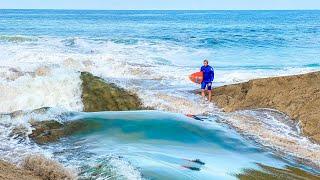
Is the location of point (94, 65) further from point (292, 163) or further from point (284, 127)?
point (292, 163)

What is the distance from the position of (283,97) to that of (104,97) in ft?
15.0

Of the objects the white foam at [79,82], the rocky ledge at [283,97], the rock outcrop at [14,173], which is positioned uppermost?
the rock outcrop at [14,173]

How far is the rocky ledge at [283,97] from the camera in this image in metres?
12.1

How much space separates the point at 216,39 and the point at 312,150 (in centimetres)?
3637

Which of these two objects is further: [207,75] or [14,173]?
[207,75]

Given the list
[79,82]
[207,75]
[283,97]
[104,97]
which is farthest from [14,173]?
[207,75]

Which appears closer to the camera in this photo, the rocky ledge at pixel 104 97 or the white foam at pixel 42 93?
the rocky ledge at pixel 104 97

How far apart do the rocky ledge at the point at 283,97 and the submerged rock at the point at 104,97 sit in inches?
92.2

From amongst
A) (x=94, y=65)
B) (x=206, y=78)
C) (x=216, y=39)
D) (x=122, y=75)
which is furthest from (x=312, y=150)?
(x=216, y=39)

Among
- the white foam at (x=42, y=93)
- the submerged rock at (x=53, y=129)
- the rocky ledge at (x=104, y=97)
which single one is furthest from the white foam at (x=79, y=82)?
the submerged rock at (x=53, y=129)

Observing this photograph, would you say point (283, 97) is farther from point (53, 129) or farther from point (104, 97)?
point (53, 129)

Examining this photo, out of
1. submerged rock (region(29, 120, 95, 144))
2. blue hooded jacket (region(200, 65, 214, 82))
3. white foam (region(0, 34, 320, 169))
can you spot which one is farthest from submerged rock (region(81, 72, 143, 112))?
submerged rock (region(29, 120, 95, 144))

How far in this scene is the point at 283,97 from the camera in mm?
13312

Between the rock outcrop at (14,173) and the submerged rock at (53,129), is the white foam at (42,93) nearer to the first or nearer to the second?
the submerged rock at (53,129)
